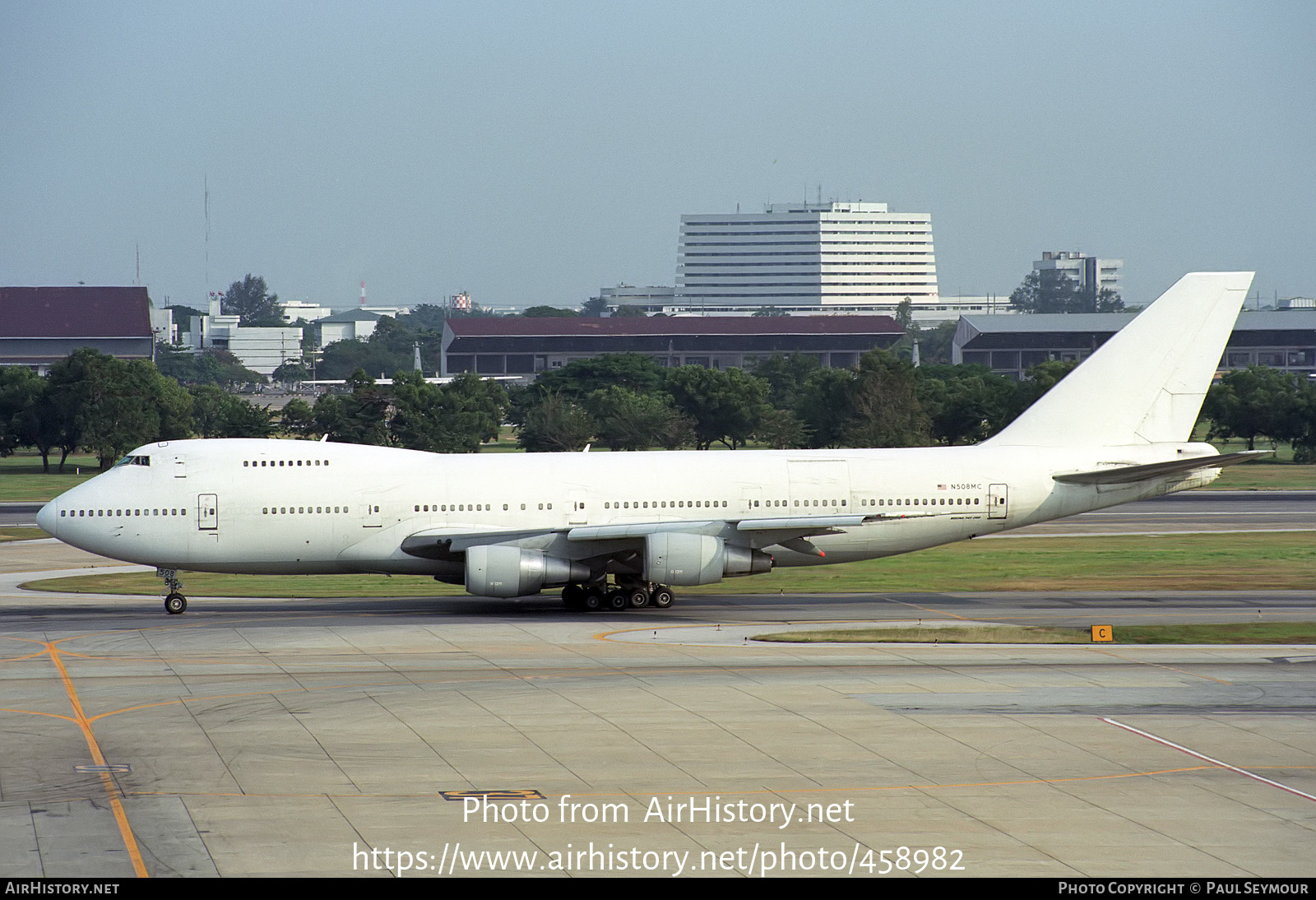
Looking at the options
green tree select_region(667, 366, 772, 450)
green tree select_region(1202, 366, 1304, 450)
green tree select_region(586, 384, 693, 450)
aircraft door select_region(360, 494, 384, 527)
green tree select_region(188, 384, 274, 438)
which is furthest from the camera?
green tree select_region(667, 366, 772, 450)

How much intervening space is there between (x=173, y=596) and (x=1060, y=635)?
24328 mm

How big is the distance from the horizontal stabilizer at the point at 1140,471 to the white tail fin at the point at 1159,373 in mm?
1404

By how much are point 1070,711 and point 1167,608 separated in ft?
48.6

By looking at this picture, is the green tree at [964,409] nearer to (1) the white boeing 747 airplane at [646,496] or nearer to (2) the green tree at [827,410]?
(2) the green tree at [827,410]

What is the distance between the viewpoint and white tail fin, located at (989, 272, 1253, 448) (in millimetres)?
42344

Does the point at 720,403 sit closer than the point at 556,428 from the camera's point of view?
No

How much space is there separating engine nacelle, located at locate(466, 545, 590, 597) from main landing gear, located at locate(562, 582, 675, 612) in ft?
5.77

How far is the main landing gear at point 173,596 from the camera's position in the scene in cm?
3927

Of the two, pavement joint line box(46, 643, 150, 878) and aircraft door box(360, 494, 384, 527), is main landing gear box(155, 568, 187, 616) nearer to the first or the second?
aircraft door box(360, 494, 384, 527)

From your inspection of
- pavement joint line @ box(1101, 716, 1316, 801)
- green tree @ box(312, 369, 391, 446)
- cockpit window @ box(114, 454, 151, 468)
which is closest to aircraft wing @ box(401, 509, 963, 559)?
cockpit window @ box(114, 454, 151, 468)

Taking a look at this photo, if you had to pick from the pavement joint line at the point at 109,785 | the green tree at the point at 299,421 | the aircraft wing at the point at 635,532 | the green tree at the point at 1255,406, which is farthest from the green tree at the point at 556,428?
the pavement joint line at the point at 109,785

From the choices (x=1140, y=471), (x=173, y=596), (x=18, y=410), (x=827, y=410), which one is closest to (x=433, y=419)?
(x=827, y=410)

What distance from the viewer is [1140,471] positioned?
1608 inches

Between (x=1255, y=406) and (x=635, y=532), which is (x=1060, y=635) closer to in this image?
(x=635, y=532)
